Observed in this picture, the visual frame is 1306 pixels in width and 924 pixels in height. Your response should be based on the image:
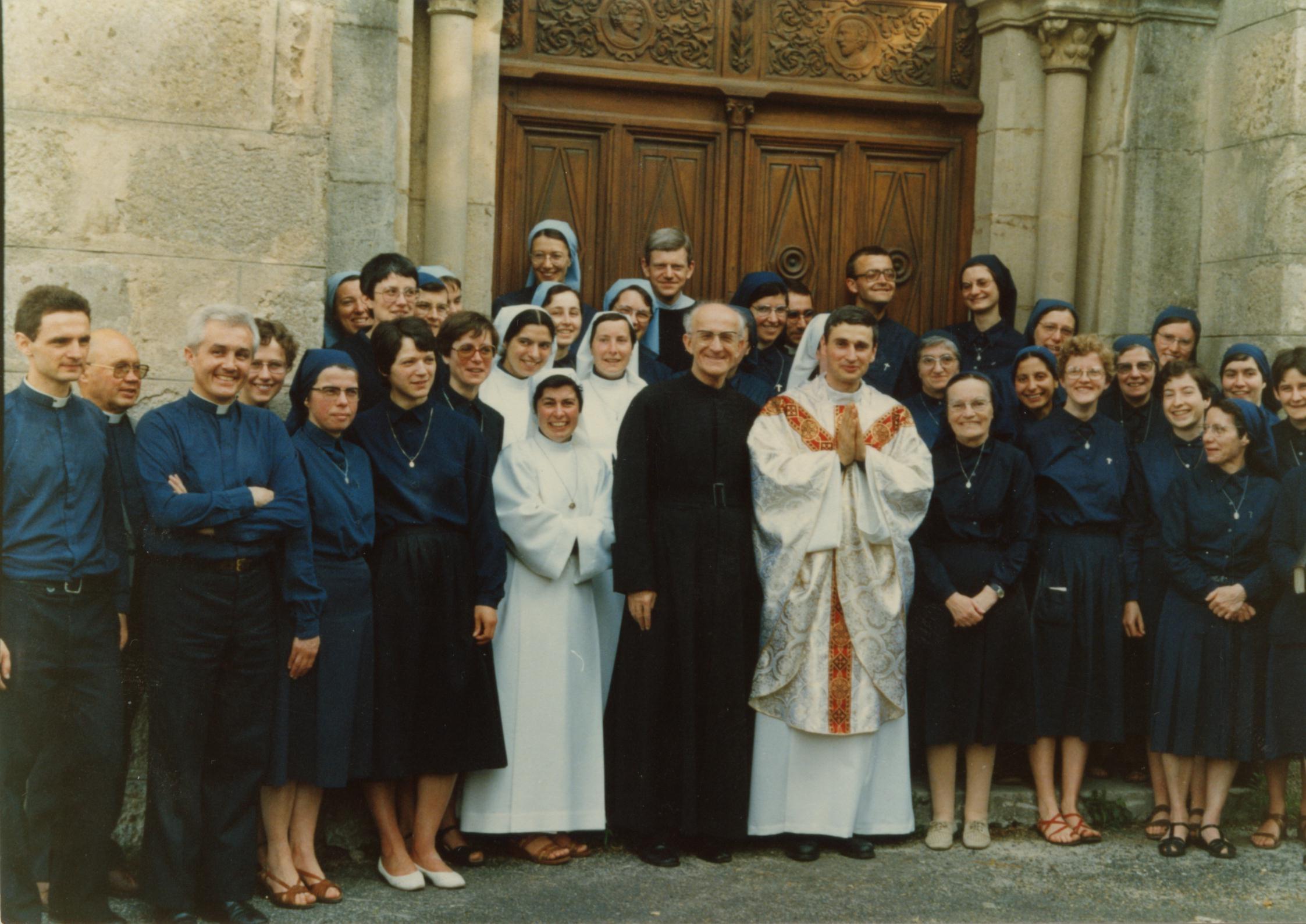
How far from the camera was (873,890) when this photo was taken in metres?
4.73

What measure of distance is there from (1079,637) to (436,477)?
2.48m

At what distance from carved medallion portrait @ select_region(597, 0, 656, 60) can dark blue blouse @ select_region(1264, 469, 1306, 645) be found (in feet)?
11.4

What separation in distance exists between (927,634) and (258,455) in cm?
245

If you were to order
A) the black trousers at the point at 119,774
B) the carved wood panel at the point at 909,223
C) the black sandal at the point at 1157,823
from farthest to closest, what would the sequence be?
1. the carved wood panel at the point at 909,223
2. the black sandal at the point at 1157,823
3. the black trousers at the point at 119,774

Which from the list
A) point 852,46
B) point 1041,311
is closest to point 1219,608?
point 1041,311

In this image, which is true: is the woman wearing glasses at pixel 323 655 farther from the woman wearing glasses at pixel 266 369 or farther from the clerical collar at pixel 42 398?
the clerical collar at pixel 42 398

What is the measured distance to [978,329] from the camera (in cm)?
636

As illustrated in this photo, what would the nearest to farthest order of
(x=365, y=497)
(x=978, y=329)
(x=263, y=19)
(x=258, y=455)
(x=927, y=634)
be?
(x=258, y=455), (x=365, y=497), (x=263, y=19), (x=927, y=634), (x=978, y=329)

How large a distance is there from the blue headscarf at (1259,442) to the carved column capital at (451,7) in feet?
11.3

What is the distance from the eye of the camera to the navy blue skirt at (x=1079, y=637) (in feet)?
17.7

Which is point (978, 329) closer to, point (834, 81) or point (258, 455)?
point (834, 81)

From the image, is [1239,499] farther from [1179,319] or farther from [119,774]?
[119,774]

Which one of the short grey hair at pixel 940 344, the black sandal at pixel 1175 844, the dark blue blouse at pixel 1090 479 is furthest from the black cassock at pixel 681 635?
the black sandal at pixel 1175 844

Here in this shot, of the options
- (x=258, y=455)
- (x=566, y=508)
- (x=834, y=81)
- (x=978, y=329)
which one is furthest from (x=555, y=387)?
(x=834, y=81)
